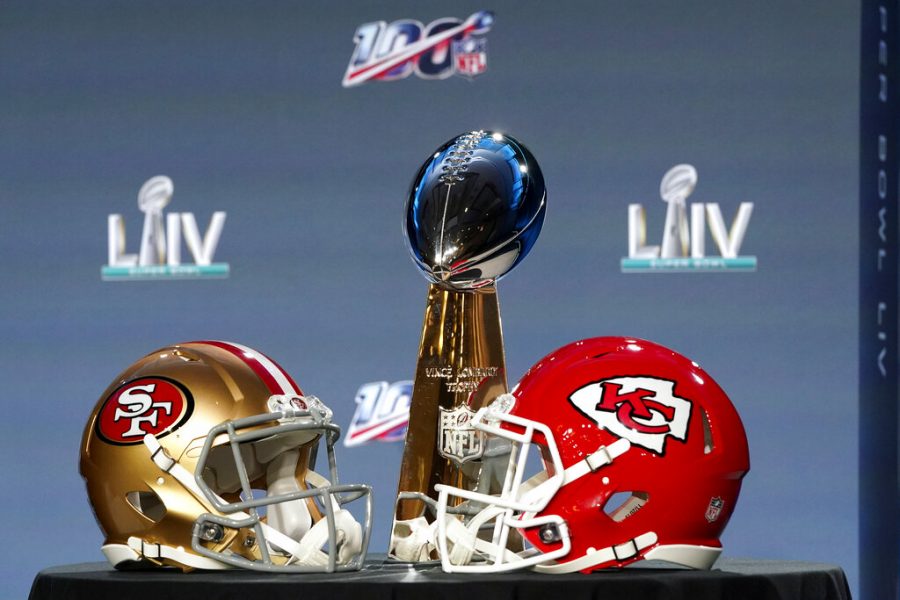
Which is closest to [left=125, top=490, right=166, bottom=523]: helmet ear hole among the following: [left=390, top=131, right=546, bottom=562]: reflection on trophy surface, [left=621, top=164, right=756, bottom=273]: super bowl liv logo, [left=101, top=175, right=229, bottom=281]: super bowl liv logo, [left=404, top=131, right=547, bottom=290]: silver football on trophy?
[left=390, top=131, right=546, bottom=562]: reflection on trophy surface

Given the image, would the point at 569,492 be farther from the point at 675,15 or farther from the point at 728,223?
the point at 675,15

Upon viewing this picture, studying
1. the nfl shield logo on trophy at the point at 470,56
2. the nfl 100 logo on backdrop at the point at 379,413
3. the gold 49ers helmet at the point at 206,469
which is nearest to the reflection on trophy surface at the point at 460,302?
the gold 49ers helmet at the point at 206,469

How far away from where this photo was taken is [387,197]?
3385 mm

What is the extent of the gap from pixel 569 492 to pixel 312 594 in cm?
35

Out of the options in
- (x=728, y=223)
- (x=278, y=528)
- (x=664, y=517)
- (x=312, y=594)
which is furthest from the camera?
(x=728, y=223)

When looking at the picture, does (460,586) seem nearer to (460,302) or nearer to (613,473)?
(613,473)

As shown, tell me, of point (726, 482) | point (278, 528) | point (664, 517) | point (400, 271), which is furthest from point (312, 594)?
point (400, 271)

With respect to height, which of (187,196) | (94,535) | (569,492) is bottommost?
(94,535)

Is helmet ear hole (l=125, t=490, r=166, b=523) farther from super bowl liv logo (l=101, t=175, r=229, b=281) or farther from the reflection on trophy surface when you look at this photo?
super bowl liv logo (l=101, t=175, r=229, b=281)

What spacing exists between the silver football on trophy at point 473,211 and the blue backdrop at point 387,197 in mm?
1394

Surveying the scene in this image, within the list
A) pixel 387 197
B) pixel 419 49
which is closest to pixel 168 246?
pixel 387 197

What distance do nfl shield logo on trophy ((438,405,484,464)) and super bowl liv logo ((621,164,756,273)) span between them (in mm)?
1457

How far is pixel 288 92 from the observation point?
3430 mm

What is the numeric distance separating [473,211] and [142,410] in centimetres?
54
